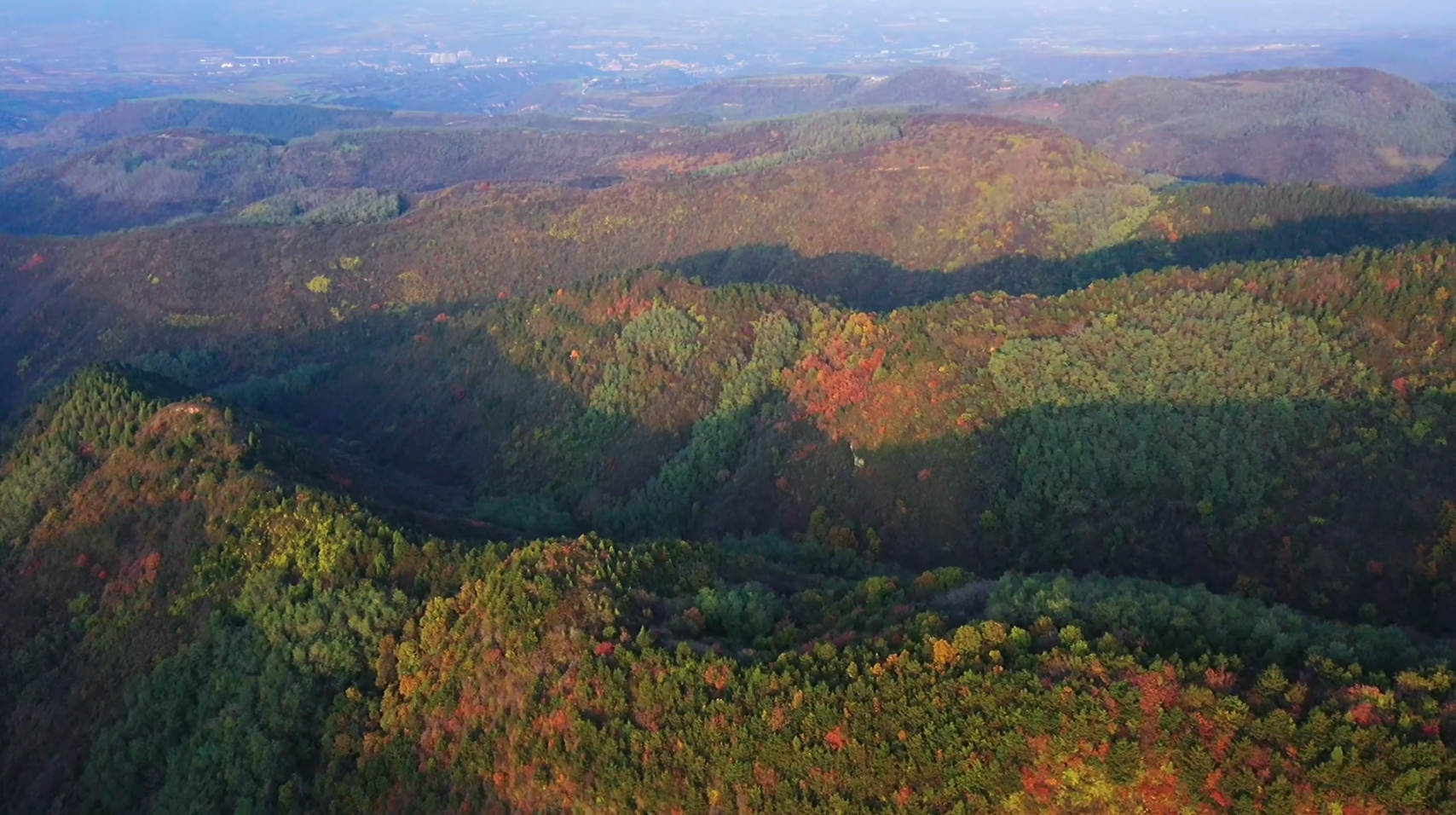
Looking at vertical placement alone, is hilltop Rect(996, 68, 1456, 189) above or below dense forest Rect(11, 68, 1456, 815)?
above

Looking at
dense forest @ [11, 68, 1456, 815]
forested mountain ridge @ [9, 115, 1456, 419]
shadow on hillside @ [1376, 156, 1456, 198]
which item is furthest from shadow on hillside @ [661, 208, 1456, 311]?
shadow on hillside @ [1376, 156, 1456, 198]

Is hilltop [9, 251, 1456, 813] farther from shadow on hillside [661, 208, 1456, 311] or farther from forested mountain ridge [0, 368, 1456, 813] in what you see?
shadow on hillside [661, 208, 1456, 311]

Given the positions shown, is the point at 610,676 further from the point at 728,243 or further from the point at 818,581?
the point at 728,243

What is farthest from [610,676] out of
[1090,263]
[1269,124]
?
[1269,124]

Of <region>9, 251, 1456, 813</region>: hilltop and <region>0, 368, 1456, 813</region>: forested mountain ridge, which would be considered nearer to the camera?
<region>0, 368, 1456, 813</region>: forested mountain ridge

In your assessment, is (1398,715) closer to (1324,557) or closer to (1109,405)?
(1324,557)

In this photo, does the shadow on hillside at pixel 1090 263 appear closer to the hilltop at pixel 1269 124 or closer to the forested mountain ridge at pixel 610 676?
the forested mountain ridge at pixel 610 676

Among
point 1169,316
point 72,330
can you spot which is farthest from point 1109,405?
point 72,330

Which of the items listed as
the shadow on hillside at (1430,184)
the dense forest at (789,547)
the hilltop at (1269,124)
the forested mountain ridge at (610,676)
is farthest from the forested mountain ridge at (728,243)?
the hilltop at (1269,124)
